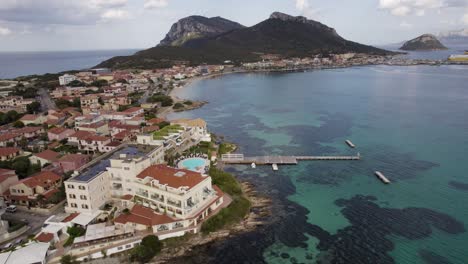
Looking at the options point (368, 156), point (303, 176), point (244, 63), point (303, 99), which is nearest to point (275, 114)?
point (303, 99)

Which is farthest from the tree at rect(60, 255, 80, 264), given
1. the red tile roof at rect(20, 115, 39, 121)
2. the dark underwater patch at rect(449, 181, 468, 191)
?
the red tile roof at rect(20, 115, 39, 121)

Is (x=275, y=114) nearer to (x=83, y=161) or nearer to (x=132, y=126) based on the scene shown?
(x=132, y=126)

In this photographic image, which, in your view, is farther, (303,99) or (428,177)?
(303,99)

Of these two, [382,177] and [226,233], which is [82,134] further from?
[382,177]

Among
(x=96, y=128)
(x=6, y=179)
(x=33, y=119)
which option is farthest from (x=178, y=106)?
(x=6, y=179)

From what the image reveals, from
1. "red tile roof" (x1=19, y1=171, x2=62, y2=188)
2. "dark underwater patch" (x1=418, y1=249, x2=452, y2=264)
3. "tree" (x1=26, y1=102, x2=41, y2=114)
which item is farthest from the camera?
"tree" (x1=26, y1=102, x2=41, y2=114)

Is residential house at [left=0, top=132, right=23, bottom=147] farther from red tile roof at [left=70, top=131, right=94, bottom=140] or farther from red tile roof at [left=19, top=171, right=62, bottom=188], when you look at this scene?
red tile roof at [left=19, top=171, right=62, bottom=188]
